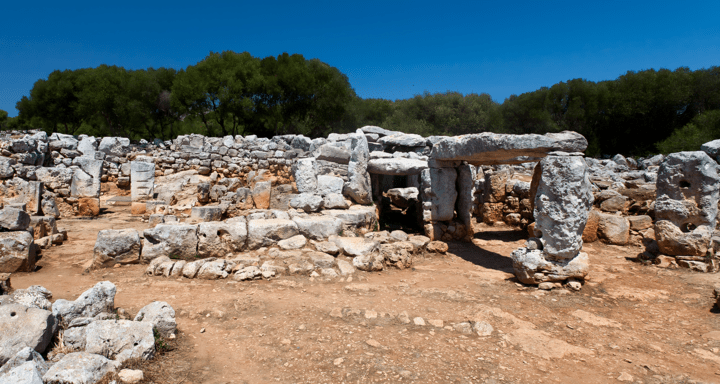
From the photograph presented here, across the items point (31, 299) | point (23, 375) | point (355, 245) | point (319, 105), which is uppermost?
point (319, 105)

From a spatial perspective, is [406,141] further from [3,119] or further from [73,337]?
[3,119]

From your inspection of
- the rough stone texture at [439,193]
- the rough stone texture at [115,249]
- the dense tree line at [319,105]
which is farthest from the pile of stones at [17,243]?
the dense tree line at [319,105]

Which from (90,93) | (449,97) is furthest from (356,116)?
(90,93)

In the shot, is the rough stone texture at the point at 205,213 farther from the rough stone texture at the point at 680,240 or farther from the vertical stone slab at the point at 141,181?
the rough stone texture at the point at 680,240

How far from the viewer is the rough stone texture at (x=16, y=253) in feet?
18.0

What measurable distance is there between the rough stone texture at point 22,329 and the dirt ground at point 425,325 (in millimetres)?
927

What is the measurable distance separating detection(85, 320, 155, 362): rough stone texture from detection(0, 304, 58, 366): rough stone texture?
31cm

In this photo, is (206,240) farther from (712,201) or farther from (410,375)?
(712,201)

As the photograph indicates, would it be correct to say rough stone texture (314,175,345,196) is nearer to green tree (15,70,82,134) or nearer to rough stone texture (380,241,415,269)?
rough stone texture (380,241,415,269)

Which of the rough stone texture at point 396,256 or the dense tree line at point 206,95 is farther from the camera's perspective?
the dense tree line at point 206,95

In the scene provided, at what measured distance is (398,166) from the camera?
9.12m

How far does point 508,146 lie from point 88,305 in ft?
19.5

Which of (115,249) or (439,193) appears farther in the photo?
(439,193)

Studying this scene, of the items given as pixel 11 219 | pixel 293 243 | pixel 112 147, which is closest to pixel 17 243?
pixel 11 219
